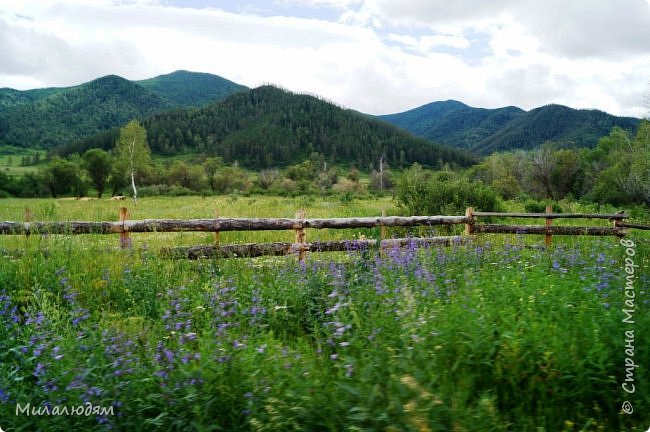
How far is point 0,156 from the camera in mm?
158125

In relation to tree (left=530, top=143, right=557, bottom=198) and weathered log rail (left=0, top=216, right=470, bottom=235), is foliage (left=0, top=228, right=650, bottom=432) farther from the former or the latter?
tree (left=530, top=143, right=557, bottom=198)

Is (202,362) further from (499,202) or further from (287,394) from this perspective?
(499,202)

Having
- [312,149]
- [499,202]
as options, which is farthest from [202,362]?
[312,149]

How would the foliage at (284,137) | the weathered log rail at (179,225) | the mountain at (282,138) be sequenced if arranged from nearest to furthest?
1. the weathered log rail at (179,225)
2. the mountain at (282,138)
3. the foliage at (284,137)

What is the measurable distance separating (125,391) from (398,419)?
176 cm

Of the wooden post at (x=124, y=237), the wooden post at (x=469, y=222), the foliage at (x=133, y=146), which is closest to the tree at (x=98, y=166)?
the foliage at (x=133, y=146)

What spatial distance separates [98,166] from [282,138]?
4313 inches

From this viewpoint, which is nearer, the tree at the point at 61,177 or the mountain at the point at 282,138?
the tree at the point at 61,177

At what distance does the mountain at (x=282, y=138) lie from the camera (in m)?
156

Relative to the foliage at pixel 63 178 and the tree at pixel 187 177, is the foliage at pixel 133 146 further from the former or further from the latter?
the tree at pixel 187 177

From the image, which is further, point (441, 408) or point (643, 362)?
point (643, 362)

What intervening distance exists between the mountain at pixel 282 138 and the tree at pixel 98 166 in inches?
3335

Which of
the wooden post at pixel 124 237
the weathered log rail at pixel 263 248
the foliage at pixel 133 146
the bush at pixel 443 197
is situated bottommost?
the weathered log rail at pixel 263 248

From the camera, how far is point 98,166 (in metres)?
63.4
